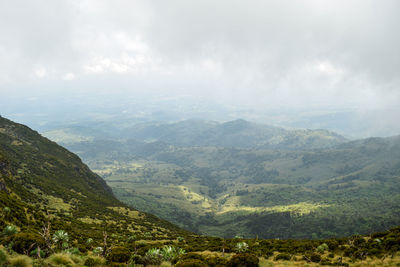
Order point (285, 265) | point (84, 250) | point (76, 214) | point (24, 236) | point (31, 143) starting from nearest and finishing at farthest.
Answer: point (24, 236) → point (285, 265) → point (84, 250) → point (76, 214) → point (31, 143)

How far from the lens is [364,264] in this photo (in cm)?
2512

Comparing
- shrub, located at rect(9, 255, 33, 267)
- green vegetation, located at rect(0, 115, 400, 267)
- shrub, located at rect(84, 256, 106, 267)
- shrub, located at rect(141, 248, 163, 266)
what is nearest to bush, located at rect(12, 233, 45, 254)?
green vegetation, located at rect(0, 115, 400, 267)

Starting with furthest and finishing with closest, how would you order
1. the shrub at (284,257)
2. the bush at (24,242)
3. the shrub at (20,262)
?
the shrub at (284,257), the bush at (24,242), the shrub at (20,262)

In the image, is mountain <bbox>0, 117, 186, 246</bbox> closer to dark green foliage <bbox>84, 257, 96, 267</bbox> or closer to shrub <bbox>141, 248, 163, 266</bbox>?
dark green foliage <bbox>84, 257, 96, 267</bbox>

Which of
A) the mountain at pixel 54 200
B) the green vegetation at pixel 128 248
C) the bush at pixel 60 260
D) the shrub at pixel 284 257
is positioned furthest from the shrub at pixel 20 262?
the shrub at pixel 284 257

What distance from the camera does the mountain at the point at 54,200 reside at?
41375 mm

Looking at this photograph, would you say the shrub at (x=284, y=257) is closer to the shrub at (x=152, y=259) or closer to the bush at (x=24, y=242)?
the shrub at (x=152, y=259)

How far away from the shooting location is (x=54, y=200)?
72500mm

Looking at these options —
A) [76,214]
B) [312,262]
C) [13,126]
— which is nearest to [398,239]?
[312,262]

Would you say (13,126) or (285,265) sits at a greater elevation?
(13,126)

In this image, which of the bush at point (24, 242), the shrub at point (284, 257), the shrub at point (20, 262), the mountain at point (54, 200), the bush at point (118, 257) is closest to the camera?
the shrub at point (20, 262)

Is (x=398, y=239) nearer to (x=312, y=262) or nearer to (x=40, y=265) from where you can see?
(x=312, y=262)

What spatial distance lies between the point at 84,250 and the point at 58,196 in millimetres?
57818

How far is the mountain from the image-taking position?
41.4 m
